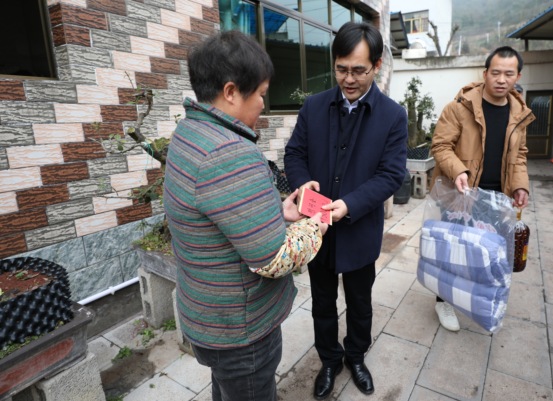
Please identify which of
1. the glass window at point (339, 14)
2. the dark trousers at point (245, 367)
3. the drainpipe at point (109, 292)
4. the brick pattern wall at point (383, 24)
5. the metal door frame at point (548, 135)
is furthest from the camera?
the metal door frame at point (548, 135)

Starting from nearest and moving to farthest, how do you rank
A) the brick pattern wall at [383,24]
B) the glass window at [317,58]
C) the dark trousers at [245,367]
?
the dark trousers at [245,367]
the glass window at [317,58]
the brick pattern wall at [383,24]

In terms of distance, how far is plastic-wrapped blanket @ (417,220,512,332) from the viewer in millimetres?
2055

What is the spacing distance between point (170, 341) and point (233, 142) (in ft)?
7.18

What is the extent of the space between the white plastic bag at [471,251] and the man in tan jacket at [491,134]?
0.56 ft

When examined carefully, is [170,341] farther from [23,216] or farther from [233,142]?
[233,142]

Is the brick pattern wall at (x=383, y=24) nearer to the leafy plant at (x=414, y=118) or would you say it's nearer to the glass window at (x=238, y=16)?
the leafy plant at (x=414, y=118)

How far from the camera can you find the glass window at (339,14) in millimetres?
6484

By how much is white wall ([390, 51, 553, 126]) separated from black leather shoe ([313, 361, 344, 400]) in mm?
10835

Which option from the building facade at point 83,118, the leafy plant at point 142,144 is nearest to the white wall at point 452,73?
the building facade at point 83,118

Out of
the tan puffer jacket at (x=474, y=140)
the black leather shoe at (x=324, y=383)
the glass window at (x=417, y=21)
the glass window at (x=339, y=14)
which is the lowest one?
the black leather shoe at (x=324, y=383)

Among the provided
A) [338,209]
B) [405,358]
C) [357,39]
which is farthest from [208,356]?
[405,358]

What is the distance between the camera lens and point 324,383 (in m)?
2.05

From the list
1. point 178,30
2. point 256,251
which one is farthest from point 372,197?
point 178,30

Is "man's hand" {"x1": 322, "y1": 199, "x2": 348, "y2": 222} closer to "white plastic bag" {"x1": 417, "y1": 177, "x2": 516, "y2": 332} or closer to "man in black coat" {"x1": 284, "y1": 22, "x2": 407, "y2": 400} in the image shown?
"man in black coat" {"x1": 284, "y1": 22, "x2": 407, "y2": 400}
